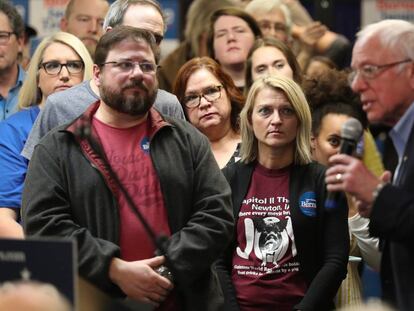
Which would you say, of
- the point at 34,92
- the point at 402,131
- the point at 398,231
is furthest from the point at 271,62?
the point at 398,231

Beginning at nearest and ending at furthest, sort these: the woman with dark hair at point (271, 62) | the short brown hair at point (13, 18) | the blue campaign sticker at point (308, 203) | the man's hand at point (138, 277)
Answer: the man's hand at point (138, 277), the blue campaign sticker at point (308, 203), the woman with dark hair at point (271, 62), the short brown hair at point (13, 18)

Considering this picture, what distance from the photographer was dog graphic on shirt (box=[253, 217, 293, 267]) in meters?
4.82

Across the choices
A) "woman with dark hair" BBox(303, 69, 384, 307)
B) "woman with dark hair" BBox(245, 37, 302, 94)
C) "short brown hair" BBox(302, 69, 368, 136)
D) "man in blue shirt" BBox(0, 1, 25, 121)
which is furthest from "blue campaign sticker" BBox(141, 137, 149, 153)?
"man in blue shirt" BBox(0, 1, 25, 121)

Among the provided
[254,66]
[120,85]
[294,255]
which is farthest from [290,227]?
[254,66]

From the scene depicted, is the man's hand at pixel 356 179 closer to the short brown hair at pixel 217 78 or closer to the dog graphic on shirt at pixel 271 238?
the dog graphic on shirt at pixel 271 238

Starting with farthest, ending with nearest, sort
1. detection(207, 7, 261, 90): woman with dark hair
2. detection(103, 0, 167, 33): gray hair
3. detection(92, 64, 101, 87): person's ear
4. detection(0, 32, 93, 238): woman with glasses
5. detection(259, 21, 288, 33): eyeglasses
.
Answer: detection(259, 21, 288, 33): eyeglasses
detection(207, 7, 261, 90): woman with dark hair
detection(103, 0, 167, 33): gray hair
detection(0, 32, 93, 238): woman with glasses
detection(92, 64, 101, 87): person's ear

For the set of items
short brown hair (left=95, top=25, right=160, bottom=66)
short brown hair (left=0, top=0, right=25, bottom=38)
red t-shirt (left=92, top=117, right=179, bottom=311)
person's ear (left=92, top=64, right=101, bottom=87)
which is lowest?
red t-shirt (left=92, top=117, right=179, bottom=311)

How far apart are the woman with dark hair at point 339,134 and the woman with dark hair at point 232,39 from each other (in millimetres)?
654

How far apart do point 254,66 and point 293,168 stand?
1202 mm

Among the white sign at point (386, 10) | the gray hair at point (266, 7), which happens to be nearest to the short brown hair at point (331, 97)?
the gray hair at point (266, 7)

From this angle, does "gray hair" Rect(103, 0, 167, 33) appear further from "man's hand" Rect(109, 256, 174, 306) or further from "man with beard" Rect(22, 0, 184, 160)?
"man's hand" Rect(109, 256, 174, 306)

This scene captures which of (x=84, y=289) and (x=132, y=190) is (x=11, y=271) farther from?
(x=132, y=190)

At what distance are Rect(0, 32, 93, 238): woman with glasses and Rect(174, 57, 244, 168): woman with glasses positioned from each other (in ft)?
1.69

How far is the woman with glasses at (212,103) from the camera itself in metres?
5.55
